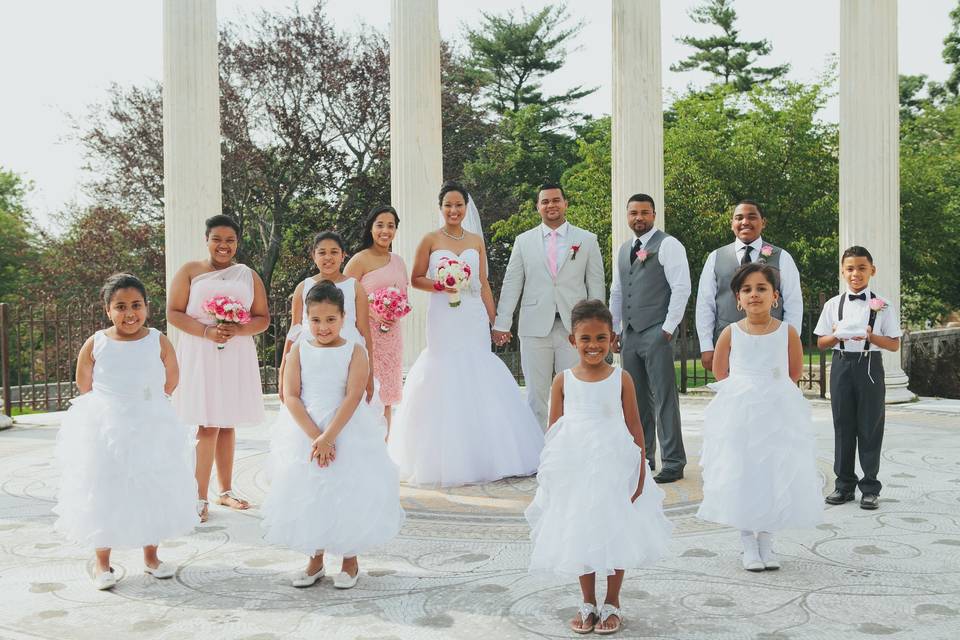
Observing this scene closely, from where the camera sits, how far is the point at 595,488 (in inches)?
205

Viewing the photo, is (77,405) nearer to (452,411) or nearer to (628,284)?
(452,411)

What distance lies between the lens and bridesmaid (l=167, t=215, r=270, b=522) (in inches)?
316

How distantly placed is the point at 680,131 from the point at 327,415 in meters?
27.3

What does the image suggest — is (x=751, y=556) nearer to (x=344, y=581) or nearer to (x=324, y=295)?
(x=344, y=581)

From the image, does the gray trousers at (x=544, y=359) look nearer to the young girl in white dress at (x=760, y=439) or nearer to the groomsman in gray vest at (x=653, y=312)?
the groomsman in gray vest at (x=653, y=312)

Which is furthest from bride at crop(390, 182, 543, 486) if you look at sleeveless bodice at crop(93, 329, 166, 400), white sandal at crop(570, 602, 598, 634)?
white sandal at crop(570, 602, 598, 634)

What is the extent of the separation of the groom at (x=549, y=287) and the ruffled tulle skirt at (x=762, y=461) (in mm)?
3152

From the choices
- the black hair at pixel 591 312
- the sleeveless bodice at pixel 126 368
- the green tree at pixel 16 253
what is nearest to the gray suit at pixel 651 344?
the black hair at pixel 591 312

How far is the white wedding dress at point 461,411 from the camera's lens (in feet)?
30.8

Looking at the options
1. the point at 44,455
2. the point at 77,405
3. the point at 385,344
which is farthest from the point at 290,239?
the point at 77,405

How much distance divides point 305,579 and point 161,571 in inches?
43.4

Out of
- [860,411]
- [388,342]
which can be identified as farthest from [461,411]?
[860,411]

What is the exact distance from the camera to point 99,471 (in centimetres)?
610

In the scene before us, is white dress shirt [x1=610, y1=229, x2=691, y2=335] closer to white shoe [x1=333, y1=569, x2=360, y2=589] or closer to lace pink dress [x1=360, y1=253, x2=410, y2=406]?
lace pink dress [x1=360, y1=253, x2=410, y2=406]
